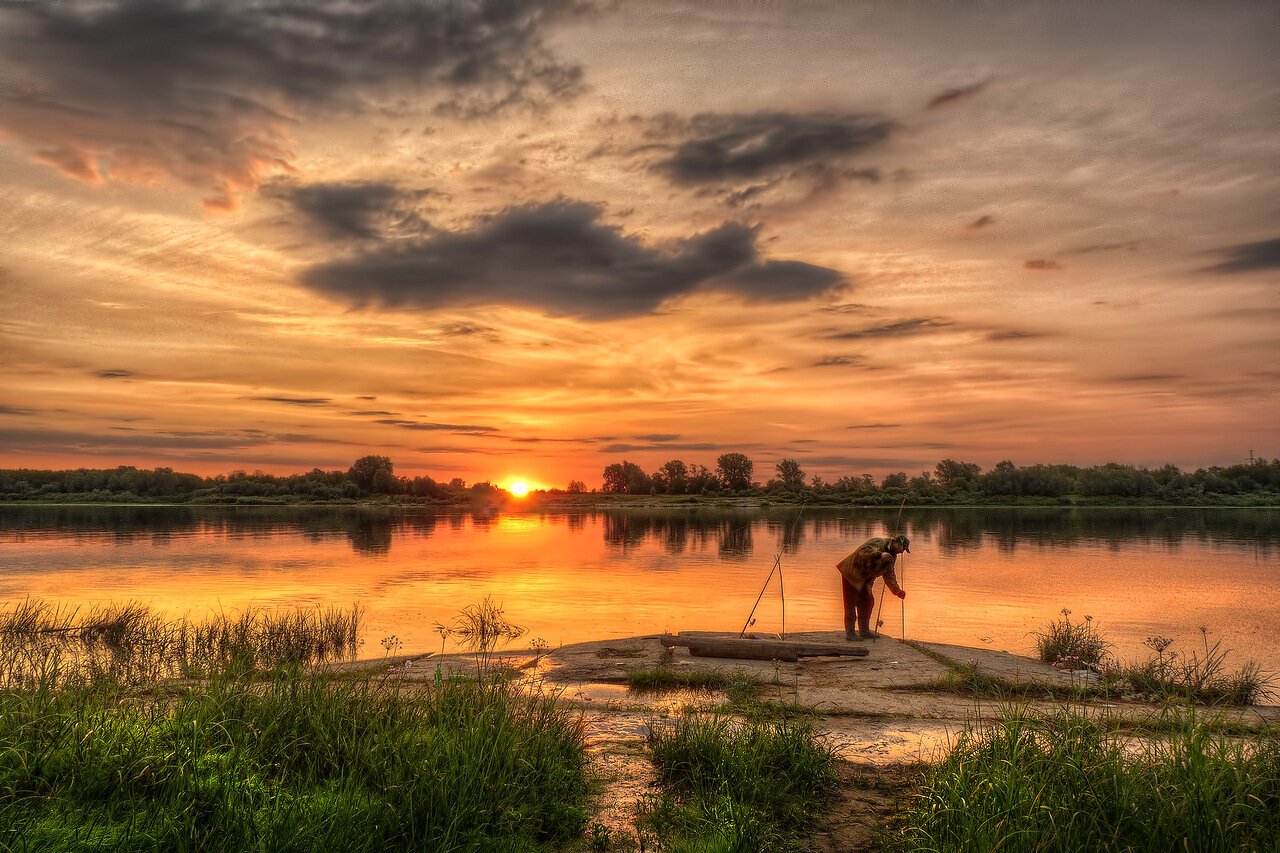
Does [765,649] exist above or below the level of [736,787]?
below

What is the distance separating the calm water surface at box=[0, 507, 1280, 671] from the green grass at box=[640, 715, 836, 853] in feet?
37.1

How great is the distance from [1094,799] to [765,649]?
983 cm

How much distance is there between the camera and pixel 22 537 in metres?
58.4

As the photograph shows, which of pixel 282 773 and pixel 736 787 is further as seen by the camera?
pixel 736 787

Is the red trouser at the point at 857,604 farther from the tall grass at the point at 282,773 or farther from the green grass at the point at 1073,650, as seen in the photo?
the tall grass at the point at 282,773

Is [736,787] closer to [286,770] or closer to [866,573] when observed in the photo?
→ [286,770]

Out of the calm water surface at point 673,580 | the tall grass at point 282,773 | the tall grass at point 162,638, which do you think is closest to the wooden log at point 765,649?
the calm water surface at point 673,580

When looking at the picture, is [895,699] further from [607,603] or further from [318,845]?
Result: [607,603]

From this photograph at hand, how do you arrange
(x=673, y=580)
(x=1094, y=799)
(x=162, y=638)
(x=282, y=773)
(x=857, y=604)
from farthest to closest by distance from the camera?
(x=673, y=580) → (x=162, y=638) → (x=857, y=604) → (x=282, y=773) → (x=1094, y=799)

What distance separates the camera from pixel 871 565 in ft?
53.2

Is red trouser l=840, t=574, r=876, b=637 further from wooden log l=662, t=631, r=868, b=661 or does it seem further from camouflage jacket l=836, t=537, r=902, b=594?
wooden log l=662, t=631, r=868, b=661

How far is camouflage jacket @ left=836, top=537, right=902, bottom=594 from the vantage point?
15789 mm

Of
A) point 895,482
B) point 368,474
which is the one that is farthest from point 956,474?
point 368,474

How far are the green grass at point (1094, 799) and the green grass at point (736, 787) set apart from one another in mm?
1032
